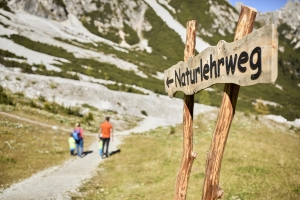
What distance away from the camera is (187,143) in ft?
15.3

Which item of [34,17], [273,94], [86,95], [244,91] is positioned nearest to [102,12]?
[34,17]

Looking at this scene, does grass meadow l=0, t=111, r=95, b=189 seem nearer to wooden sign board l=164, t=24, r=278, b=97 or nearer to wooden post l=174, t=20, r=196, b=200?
wooden post l=174, t=20, r=196, b=200

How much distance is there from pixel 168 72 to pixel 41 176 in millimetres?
7091

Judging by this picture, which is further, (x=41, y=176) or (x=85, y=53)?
Result: (x=85, y=53)

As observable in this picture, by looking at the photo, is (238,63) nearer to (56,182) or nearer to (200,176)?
(200,176)

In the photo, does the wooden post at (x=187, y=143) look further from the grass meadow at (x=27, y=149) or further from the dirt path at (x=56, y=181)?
the grass meadow at (x=27, y=149)

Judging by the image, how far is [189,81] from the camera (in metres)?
4.62

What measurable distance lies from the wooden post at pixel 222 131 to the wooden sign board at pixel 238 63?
0.92ft

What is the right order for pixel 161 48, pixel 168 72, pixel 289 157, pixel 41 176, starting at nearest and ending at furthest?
pixel 168 72 → pixel 41 176 → pixel 289 157 → pixel 161 48

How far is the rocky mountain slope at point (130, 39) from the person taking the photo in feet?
218

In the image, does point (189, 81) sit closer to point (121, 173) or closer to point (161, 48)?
point (121, 173)

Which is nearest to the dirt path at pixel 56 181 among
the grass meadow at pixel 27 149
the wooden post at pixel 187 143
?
the grass meadow at pixel 27 149

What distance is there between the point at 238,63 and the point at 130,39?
129m

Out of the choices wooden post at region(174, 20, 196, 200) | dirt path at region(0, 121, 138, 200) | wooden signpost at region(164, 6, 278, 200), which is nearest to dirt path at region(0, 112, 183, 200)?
dirt path at region(0, 121, 138, 200)
